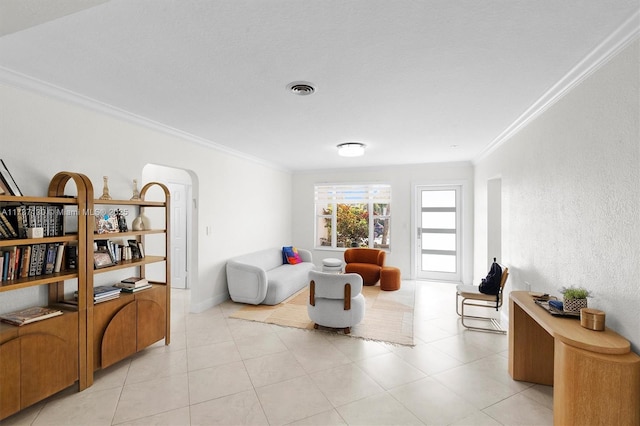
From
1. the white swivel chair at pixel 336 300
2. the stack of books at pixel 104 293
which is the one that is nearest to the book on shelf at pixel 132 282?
the stack of books at pixel 104 293

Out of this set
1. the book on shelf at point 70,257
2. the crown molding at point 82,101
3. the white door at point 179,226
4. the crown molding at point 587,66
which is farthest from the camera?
the white door at point 179,226

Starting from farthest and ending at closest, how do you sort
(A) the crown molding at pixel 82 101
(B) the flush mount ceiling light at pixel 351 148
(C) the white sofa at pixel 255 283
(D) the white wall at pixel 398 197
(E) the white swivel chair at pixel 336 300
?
1. (D) the white wall at pixel 398 197
2. (C) the white sofa at pixel 255 283
3. (B) the flush mount ceiling light at pixel 351 148
4. (E) the white swivel chair at pixel 336 300
5. (A) the crown molding at pixel 82 101

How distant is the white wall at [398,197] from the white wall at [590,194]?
2741mm

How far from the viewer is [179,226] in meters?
5.67

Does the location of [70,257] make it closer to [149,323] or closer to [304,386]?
[149,323]

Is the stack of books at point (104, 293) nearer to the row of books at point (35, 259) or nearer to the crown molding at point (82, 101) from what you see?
the row of books at point (35, 259)

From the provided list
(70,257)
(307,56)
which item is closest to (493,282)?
(307,56)

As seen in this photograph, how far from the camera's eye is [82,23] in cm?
165

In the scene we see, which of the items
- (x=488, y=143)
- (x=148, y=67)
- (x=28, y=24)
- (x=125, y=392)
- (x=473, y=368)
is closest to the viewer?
(x=28, y=24)

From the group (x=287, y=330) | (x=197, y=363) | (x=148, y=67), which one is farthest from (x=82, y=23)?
(x=287, y=330)

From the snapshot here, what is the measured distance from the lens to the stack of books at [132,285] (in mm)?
2916

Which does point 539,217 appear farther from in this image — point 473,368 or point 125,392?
point 125,392

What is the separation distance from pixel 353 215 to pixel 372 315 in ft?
10.3

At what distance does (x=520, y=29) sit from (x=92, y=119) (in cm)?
357
